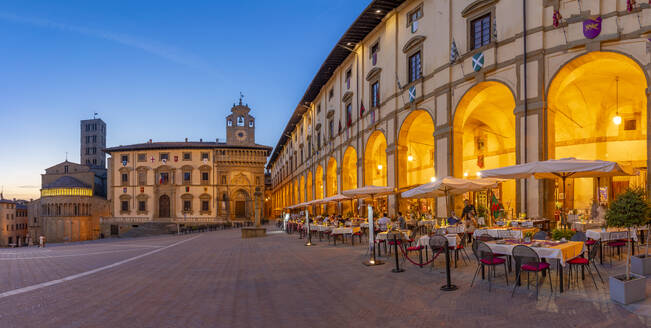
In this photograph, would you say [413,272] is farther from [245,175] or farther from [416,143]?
[245,175]

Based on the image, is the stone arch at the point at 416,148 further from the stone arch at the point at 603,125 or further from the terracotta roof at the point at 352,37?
the stone arch at the point at 603,125

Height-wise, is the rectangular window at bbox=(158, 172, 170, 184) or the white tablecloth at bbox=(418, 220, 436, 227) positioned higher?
the rectangular window at bbox=(158, 172, 170, 184)

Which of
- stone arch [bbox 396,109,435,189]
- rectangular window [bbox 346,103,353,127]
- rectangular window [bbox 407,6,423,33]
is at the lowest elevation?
stone arch [bbox 396,109,435,189]

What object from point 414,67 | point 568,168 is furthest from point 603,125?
point 568,168

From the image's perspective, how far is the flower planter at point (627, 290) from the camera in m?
5.61

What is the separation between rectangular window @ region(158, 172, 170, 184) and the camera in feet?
199

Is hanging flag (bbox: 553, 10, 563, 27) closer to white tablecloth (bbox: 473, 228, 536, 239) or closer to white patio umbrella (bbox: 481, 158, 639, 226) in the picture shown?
white patio umbrella (bbox: 481, 158, 639, 226)

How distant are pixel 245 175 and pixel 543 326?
6005 cm

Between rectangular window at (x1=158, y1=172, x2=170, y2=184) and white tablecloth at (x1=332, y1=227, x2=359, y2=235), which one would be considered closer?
white tablecloth at (x1=332, y1=227, x2=359, y2=235)

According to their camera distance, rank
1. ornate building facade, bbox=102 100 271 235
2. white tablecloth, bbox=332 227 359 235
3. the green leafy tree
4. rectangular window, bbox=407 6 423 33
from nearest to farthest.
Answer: the green leafy tree → white tablecloth, bbox=332 227 359 235 → rectangular window, bbox=407 6 423 33 → ornate building facade, bbox=102 100 271 235

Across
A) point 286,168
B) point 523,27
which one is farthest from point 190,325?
point 286,168

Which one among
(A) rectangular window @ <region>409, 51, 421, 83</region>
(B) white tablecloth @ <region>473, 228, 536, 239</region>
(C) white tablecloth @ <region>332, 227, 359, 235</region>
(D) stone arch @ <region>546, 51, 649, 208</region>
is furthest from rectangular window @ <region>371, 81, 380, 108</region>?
(B) white tablecloth @ <region>473, 228, 536, 239</region>

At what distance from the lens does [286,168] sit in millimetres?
59031

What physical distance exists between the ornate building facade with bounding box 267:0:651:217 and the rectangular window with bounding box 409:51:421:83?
54mm
